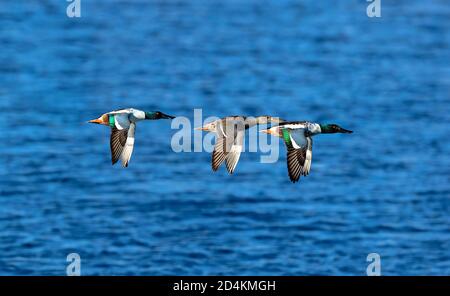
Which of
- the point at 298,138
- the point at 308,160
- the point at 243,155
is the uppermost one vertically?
the point at 243,155

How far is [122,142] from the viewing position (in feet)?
51.8

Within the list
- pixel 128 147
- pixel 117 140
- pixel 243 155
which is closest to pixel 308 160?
pixel 128 147

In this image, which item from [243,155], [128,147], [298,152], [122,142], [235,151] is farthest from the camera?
[243,155]

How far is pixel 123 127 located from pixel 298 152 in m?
2.22

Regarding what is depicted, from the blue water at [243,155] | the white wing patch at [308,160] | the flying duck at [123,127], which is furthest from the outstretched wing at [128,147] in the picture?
the blue water at [243,155]

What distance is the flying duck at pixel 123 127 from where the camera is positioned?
15.5m

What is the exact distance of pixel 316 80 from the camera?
5841cm

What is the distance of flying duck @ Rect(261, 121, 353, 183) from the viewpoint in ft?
53.6

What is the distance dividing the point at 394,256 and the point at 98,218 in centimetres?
922

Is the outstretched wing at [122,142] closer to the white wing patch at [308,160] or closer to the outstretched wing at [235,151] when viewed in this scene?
the outstretched wing at [235,151]

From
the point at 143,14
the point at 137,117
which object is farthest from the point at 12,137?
the point at 137,117

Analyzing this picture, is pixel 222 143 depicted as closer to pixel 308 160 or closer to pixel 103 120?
pixel 308 160

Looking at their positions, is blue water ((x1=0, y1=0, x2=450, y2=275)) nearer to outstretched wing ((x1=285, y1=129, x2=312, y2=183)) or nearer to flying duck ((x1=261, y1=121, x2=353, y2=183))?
flying duck ((x1=261, y1=121, x2=353, y2=183))

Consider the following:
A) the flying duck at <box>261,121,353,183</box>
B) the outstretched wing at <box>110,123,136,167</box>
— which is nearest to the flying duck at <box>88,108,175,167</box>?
the outstretched wing at <box>110,123,136,167</box>
